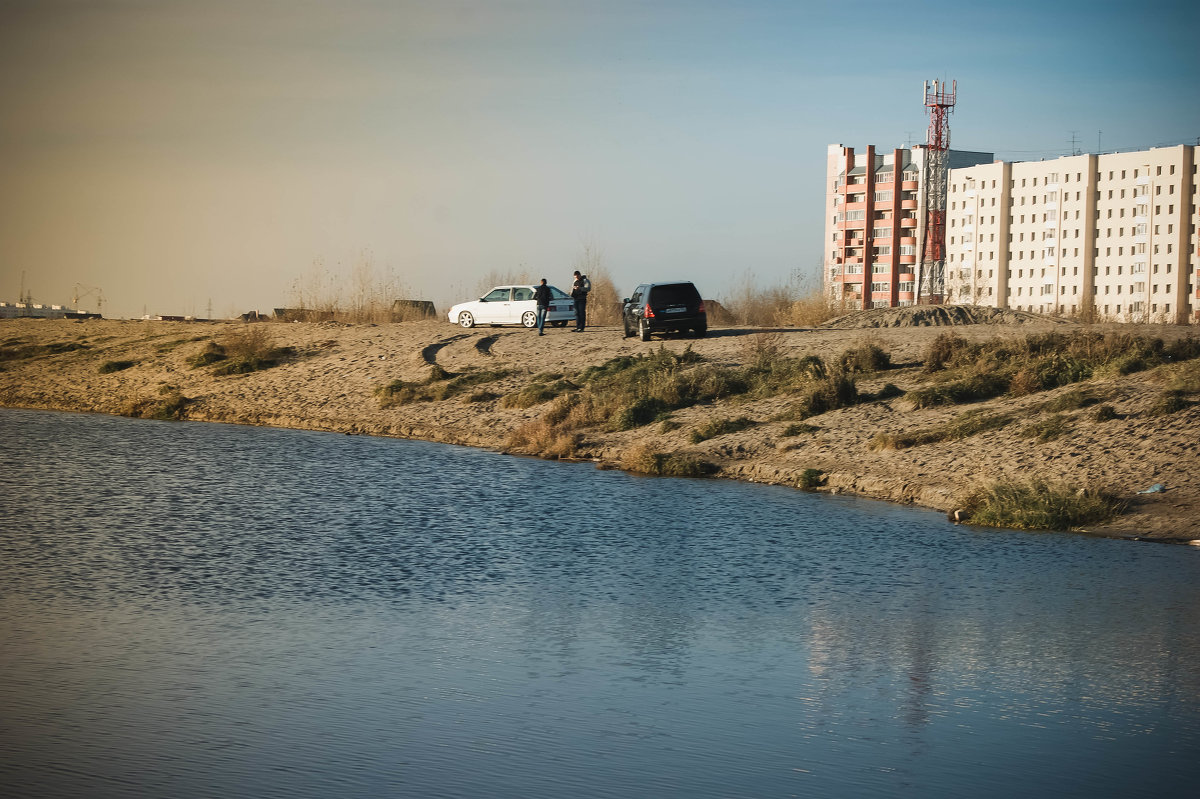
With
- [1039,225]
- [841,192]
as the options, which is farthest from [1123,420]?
[841,192]

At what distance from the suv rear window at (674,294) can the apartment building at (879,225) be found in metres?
98.6

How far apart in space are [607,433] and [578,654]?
17962 mm

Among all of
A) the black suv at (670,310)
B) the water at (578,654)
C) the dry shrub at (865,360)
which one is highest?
the black suv at (670,310)

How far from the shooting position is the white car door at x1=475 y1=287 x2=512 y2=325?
4569 cm

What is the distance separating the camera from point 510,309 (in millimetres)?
45562

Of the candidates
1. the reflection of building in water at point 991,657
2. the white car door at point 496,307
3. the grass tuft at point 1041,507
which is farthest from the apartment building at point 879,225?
the reflection of building in water at point 991,657

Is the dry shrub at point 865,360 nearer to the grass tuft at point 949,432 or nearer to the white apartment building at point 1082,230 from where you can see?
the grass tuft at point 949,432

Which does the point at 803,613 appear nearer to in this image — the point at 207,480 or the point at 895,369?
the point at 207,480

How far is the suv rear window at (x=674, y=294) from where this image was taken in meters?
37.9

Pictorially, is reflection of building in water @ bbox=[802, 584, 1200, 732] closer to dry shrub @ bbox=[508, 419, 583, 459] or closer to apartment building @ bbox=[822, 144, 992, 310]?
dry shrub @ bbox=[508, 419, 583, 459]

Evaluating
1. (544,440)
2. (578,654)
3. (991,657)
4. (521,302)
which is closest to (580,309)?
(521,302)

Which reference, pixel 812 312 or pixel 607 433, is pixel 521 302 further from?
pixel 607 433

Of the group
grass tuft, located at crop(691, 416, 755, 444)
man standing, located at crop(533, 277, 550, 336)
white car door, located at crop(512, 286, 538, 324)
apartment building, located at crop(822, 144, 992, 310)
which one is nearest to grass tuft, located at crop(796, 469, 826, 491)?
grass tuft, located at crop(691, 416, 755, 444)

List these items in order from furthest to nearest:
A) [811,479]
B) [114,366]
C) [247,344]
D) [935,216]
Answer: [935,216] → [114,366] → [247,344] → [811,479]
